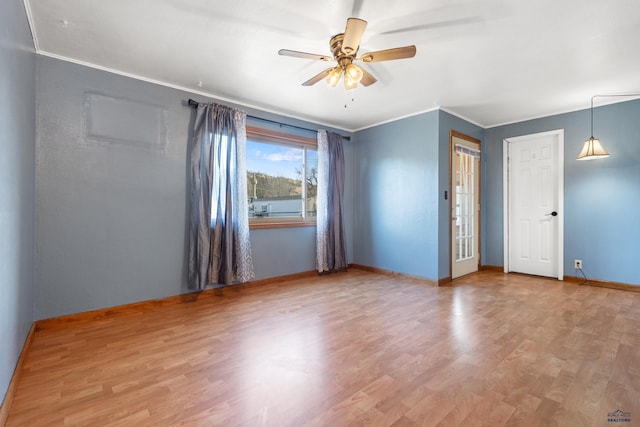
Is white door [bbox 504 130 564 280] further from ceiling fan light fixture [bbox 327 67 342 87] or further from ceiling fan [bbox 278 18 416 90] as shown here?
ceiling fan light fixture [bbox 327 67 342 87]

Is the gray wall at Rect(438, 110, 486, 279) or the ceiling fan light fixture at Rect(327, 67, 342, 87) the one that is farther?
the gray wall at Rect(438, 110, 486, 279)

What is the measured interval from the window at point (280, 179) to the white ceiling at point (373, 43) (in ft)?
2.42

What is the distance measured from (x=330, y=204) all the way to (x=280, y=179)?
965mm

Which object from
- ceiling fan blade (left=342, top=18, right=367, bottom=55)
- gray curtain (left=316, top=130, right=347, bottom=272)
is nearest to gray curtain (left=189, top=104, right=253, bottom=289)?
gray curtain (left=316, top=130, right=347, bottom=272)

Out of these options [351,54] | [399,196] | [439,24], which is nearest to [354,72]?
[351,54]

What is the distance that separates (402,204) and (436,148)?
0.98m

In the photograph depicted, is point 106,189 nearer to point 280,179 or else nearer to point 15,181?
point 15,181

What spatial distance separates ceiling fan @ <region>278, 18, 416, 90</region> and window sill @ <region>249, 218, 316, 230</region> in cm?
221

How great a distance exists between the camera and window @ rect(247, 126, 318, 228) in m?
4.17

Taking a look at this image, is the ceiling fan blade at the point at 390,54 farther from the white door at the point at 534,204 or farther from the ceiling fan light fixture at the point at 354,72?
the white door at the point at 534,204

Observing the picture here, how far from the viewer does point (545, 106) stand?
4.08m

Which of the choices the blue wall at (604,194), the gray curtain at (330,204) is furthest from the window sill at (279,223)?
the blue wall at (604,194)

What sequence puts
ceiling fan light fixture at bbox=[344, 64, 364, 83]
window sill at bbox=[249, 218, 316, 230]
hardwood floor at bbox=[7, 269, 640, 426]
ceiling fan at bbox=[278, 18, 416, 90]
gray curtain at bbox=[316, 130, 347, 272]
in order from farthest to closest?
gray curtain at bbox=[316, 130, 347, 272] < window sill at bbox=[249, 218, 316, 230] < ceiling fan light fixture at bbox=[344, 64, 364, 83] < ceiling fan at bbox=[278, 18, 416, 90] < hardwood floor at bbox=[7, 269, 640, 426]

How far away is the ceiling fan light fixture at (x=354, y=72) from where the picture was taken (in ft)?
7.70
